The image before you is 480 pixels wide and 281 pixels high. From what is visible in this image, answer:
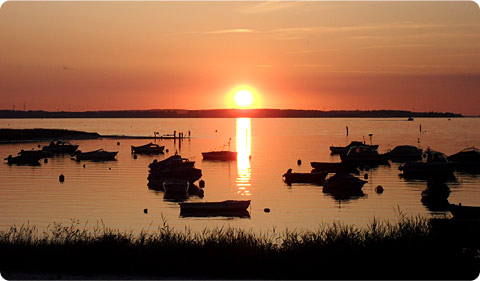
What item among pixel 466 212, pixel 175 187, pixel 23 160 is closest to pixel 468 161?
pixel 175 187

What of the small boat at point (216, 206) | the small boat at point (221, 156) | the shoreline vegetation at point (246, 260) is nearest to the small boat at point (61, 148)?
the small boat at point (221, 156)

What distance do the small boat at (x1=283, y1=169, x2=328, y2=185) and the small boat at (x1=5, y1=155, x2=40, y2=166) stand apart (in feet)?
139

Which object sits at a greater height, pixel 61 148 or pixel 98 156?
pixel 61 148

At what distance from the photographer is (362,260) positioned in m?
17.0

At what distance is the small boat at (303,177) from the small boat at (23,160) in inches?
1663

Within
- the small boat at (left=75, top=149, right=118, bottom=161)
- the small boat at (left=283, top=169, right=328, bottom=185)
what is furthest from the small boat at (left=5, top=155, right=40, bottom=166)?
the small boat at (left=283, top=169, right=328, bottom=185)

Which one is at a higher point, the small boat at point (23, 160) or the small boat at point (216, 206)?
the small boat at point (23, 160)

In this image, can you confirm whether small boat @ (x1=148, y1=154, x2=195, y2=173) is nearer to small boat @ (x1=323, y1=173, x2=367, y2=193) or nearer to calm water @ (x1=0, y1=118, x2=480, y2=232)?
calm water @ (x1=0, y1=118, x2=480, y2=232)

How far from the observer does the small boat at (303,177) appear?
201 feet

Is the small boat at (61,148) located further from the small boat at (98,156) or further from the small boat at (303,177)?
the small boat at (303,177)

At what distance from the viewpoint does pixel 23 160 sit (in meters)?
83.6

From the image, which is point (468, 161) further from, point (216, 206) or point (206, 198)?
point (216, 206)

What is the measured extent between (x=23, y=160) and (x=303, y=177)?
4429 centimetres

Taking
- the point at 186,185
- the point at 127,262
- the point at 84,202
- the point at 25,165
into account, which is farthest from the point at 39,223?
the point at 25,165
